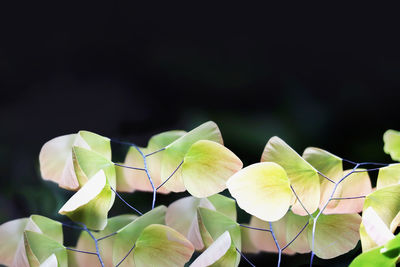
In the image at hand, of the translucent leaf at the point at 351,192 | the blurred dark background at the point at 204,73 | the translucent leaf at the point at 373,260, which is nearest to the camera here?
the translucent leaf at the point at 373,260

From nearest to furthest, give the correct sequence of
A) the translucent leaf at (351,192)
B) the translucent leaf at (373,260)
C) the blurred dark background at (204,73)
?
the translucent leaf at (373,260) < the translucent leaf at (351,192) < the blurred dark background at (204,73)

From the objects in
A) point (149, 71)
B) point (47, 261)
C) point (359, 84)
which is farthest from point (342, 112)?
point (47, 261)

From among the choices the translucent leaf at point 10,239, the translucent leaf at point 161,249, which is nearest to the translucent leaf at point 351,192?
the translucent leaf at point 161,249

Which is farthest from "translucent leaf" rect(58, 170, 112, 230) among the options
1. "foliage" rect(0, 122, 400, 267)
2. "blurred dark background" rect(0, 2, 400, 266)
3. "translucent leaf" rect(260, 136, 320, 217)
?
"blurred dark background" rect(0, 2, 400, 266)

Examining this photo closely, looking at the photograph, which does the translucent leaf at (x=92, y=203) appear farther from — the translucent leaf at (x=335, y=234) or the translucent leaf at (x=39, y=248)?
the translucent leaf at (x=335, y=234)

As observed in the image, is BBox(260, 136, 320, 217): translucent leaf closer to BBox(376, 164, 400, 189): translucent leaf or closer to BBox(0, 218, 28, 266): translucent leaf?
BBox(376, 164, 400, 189): translucent leaf

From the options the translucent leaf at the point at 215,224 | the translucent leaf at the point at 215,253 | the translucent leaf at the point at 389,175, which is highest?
the translucent leaf at the point at 389,175

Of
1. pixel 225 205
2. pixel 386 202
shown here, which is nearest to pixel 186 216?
pixel 225 205
